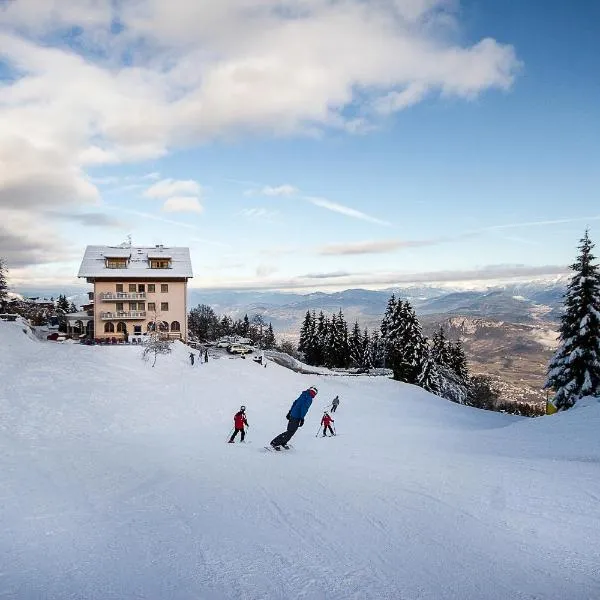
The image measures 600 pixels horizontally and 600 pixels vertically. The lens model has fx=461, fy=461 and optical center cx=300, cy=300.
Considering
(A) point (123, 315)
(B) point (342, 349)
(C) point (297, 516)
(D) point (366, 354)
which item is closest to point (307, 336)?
(D) point (366, 354)

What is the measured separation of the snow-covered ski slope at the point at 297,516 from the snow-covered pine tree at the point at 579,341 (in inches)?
537

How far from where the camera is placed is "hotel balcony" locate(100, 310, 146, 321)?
167ft

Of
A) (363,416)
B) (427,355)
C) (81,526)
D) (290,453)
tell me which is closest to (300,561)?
(81,526)

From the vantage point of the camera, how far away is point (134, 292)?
51500 mm

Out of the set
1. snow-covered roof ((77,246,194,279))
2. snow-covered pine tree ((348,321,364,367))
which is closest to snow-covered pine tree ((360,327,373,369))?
snow-covered pine tree ((348,321,364,367))

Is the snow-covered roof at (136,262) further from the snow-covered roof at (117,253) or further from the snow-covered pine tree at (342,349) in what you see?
the snow-covered pine tree at (342,349)

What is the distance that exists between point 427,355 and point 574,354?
2586 centimetres

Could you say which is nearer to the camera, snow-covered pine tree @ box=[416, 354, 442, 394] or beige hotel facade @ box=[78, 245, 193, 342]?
beige hotel facade @ box=[78, 245, 193, 342]

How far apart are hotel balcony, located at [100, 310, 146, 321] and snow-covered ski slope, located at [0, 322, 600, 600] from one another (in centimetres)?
3383

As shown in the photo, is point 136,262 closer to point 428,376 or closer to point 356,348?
point 428,376

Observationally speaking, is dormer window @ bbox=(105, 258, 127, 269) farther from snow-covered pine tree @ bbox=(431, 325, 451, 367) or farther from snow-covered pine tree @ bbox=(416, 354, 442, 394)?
snow-covered pine tree @ bbox=(431, 325, 451, 367)

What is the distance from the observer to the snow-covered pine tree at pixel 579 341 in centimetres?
2988

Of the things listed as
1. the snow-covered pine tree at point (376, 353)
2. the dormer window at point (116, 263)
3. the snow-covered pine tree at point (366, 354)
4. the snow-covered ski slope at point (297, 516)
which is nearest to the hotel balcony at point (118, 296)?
the dormer window at point (116, 263)

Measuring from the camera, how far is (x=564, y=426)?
1777cm
